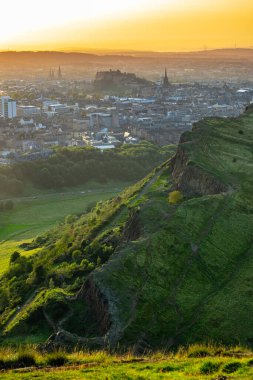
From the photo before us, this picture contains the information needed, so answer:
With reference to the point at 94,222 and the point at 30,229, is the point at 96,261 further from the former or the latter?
the point at 30,229

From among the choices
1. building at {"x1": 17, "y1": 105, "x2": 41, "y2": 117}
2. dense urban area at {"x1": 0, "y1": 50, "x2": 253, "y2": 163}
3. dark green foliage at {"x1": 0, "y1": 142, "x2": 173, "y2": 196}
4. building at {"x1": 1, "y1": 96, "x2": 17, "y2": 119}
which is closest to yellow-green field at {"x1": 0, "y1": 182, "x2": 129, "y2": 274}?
dark green foliage at {"x1": 0, "y1": 142, "x2": 173, "y2": 196}

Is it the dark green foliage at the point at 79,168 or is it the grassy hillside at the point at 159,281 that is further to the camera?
the dark green foliage at the point at 79,168

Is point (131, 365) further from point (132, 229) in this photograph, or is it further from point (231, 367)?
point (132, 229)

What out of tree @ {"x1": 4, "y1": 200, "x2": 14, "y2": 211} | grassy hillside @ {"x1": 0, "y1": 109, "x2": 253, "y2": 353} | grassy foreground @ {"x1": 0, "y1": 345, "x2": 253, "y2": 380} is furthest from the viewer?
tree @ {"x1": 4, "y1": 200, "x2": 14, "y2": 211}

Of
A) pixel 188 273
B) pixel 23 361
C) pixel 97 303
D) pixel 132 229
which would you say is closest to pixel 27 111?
pixel 132 229

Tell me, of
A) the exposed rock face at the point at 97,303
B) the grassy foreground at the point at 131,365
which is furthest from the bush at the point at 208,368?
the exposed rock face at the point at 97,303

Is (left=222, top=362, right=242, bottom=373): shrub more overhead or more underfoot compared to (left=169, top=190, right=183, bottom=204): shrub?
more overhead

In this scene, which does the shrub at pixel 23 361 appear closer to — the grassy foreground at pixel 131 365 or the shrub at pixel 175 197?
the grassy foreground at pixel 131 365

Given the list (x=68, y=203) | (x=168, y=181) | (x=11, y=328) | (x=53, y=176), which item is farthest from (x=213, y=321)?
(x=53, y=176)

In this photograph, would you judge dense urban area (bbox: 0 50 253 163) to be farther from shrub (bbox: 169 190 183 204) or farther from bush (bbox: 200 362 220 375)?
bush (bbox: 200 362 220 375)
